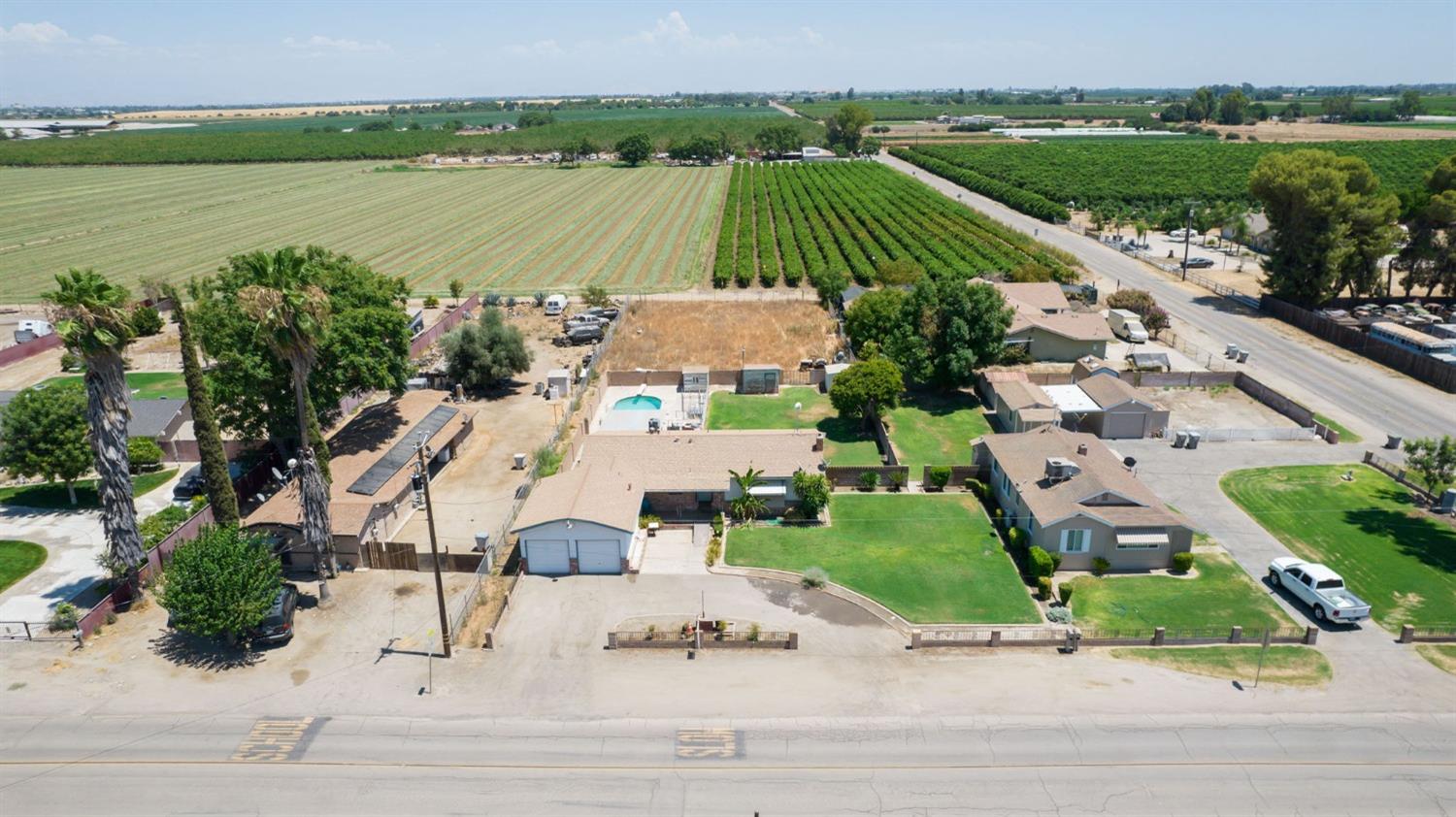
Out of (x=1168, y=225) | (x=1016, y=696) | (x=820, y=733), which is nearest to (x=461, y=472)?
(x=820, y=733)

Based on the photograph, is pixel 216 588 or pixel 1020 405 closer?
pixel 216 588

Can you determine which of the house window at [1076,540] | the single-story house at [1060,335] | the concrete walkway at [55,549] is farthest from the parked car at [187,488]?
the single-story house at [1060,335]

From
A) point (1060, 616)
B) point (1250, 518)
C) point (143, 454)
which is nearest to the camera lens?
point (1060, 616)

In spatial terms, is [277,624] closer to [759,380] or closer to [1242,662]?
[759,380]

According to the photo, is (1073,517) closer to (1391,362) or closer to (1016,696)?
(1016,696)

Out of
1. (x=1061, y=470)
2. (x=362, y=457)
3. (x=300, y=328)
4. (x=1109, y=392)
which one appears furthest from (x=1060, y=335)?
(x=300, y=328)

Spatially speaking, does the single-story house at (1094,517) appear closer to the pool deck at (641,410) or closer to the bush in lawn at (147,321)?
the pool deck at (641,410)

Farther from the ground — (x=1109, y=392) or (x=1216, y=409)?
(x=1109, y=392)
